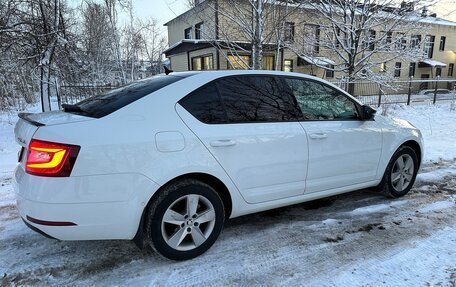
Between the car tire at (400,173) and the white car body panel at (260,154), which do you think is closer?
the white car body panel at (260,154)

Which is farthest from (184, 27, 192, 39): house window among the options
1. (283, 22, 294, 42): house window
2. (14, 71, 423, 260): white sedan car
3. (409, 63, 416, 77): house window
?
(14, 71, 423, 260): white sedan car

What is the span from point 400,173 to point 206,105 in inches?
119

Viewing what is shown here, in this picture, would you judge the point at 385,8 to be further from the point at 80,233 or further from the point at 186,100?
the point at 80,233

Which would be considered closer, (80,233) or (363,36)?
(80,233)

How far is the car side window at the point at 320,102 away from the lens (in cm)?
357

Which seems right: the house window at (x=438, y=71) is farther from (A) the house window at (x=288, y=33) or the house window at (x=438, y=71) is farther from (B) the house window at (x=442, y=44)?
(A) the house window at (x=288, y=33)

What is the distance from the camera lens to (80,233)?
2.52 metres

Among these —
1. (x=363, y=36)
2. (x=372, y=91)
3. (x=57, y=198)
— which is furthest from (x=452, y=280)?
(x=372, y=91)

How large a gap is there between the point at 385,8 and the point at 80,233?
35.1ft

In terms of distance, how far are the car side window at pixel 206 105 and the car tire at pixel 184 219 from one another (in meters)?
0.57

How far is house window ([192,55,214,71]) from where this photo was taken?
20.6 metres

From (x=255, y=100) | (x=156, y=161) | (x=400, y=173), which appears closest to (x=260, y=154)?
(x=255, y=100)

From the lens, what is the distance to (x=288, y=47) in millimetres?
11102

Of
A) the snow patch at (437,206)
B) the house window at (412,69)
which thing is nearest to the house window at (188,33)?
the house window at (412,69)
